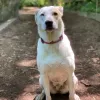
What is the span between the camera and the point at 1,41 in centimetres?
845

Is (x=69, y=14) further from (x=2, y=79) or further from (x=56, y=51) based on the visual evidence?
(x=56, y=51)

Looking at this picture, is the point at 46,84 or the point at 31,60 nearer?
the point at 46,84

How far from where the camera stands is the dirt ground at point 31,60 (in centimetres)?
491

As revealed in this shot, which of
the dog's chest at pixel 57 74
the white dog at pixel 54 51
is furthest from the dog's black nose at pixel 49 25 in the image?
the dog's chest at pixel 57 74

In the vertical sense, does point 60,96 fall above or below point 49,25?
below

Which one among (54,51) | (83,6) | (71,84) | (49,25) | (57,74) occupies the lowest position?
(83,6)

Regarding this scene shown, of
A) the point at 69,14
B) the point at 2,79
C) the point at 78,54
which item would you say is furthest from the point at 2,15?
the point at 2,79

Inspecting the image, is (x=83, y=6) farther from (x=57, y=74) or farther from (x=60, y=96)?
(x=57, y=74)

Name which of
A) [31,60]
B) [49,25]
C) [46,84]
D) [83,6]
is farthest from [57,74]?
[83,6]

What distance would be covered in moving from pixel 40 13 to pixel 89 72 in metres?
2.08

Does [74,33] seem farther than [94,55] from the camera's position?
Yes

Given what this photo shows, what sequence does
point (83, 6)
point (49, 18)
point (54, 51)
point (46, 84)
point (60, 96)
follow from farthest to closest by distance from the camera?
point (83, 6), point (60, 96), point (46, 84), point (54, 51), point (49, 18)

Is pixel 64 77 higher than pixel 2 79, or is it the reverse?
pixel 64 77

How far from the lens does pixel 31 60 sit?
656 cm
